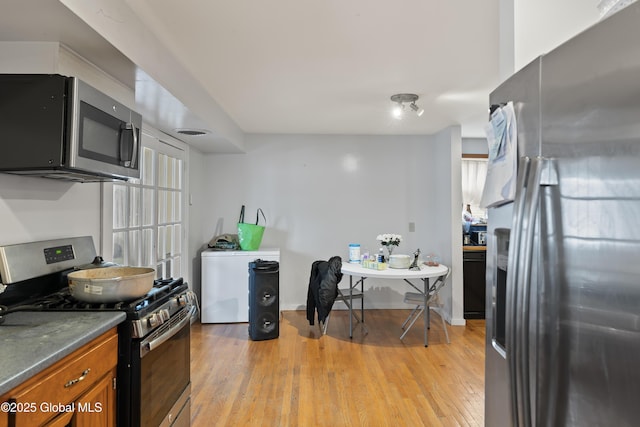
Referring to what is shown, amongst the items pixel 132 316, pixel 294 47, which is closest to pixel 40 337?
pixel 132 316

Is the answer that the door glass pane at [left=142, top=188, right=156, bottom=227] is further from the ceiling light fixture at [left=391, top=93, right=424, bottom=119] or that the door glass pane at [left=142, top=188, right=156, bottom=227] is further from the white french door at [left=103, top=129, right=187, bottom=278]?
the ceiling light fixture at [left=391, top=93, right=424, bottom=119]

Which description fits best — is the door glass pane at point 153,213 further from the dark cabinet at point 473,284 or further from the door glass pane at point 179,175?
the dark cabinet at point 473,284

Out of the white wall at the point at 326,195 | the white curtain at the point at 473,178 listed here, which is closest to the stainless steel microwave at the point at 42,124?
the white wall at the point at 326,195

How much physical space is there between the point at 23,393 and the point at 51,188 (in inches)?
46.2

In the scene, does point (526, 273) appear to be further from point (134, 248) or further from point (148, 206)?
point (148, 206)

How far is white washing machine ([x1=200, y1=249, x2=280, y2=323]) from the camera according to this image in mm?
4387

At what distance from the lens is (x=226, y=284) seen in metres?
4.41

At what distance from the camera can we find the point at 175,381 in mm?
1977

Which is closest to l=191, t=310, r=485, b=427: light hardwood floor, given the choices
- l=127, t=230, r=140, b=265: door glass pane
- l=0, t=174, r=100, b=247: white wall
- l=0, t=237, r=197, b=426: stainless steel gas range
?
l=0, t=237, r=197, b=426: stainless steel gas range

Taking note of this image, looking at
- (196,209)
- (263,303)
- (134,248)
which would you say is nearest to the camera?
(134,248)

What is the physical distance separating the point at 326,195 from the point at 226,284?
1732mm

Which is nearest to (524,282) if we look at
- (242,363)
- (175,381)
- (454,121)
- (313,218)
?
(175,381)

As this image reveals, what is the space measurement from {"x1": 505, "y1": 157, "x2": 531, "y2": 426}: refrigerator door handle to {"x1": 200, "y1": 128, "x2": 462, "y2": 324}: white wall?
419cm

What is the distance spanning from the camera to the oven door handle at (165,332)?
1.62 meters
